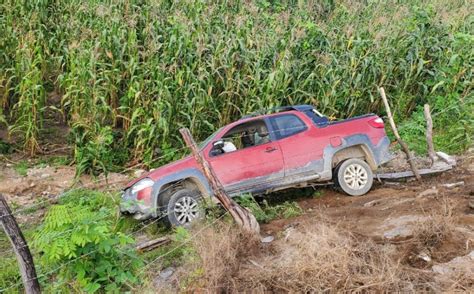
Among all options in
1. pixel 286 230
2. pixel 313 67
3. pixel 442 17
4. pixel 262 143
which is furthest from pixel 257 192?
pixel 442 17

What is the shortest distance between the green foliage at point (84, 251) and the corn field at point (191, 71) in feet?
13.0

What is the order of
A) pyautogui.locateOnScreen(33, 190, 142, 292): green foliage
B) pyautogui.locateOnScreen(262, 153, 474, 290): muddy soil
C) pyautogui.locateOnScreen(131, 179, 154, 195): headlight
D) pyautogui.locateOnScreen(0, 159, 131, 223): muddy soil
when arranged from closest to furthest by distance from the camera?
1. pyautogui.locateOnScreen(33, 190, 142, 292): green foliage
2. pyautogui.locateOnScreen(262, 153, 474, 290): muddy soil
3. pyautogui.locateOnScreen(131, 179, 154, 195): headlight
4. pyautogui.locateOnScreen(0, 159, 131, 223): muddy soil

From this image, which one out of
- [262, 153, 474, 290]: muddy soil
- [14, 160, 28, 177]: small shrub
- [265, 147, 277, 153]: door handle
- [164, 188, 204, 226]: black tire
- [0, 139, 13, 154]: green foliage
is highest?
[0, 139, 13, 154]: green foliage

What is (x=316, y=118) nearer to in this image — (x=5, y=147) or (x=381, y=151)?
(x=381, y=151)

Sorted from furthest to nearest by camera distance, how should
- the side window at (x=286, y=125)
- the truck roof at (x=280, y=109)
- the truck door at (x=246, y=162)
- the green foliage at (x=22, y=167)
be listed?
the green foliage at (x=22, y=167), the truck roof at (x=280, y=109), the side window at (x=286, y=125), the truck door at (x=246, y=162)

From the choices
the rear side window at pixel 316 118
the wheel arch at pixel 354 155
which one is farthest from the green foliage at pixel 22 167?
the wheel arch at pixel 354 155

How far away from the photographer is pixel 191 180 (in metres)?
7.23

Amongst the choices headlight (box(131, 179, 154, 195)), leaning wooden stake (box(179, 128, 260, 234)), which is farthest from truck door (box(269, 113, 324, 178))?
headlight (box(131, 179, 154, 195))

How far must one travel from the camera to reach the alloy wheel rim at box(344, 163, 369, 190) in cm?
780

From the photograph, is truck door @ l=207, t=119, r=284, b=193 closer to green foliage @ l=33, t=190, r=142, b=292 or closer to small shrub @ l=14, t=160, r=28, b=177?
green foliage @ l=33, t=190, r=142, b=292

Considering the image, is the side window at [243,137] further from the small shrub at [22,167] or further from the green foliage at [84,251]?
the small shrub at [22,167]

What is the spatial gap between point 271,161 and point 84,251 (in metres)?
3.55

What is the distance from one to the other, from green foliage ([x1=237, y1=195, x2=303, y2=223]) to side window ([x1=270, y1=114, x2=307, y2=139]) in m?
1.12

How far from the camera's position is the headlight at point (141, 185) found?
6984mm
